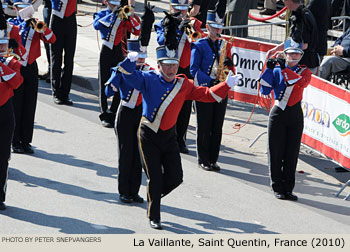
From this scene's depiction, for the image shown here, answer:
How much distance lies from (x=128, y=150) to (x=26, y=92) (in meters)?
2.57

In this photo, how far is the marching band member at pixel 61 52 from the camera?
13.9m

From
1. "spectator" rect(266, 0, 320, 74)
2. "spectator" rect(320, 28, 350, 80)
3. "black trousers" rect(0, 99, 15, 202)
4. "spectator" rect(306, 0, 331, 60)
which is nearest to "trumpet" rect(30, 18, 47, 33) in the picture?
"black trousers" rect(0, 99, 15, 202)

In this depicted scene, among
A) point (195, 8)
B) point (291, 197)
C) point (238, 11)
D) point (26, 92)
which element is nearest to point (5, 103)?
point (26, 92)

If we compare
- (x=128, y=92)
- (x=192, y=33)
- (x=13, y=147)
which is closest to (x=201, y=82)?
(x=192, y=33)

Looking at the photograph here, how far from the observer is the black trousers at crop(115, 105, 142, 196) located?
9617 mm

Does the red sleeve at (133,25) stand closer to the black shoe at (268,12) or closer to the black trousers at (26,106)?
the black trousers at (26,106)

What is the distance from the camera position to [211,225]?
922 centimetres

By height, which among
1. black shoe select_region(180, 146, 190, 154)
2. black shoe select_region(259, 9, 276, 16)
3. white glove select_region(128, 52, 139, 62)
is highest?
white glove select_region(128, 52, 139, 62)

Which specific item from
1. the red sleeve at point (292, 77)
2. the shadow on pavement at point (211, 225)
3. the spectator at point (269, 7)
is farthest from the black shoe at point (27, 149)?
the spectator at point (269, 7)

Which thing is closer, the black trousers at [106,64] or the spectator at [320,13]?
the spectator at [320,13]

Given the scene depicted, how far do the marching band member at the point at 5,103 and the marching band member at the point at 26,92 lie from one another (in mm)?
1891

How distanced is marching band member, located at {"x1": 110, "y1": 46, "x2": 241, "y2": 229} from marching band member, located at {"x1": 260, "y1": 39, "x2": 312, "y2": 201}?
4.57ft

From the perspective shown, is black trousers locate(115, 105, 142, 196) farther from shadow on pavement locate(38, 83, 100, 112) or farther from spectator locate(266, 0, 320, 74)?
shadow on pavement locate(38, 83, 100, 112)

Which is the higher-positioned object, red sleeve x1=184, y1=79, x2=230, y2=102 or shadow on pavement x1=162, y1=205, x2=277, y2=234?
red sleeve x1=184, y1=79, x2=230, y2=102
